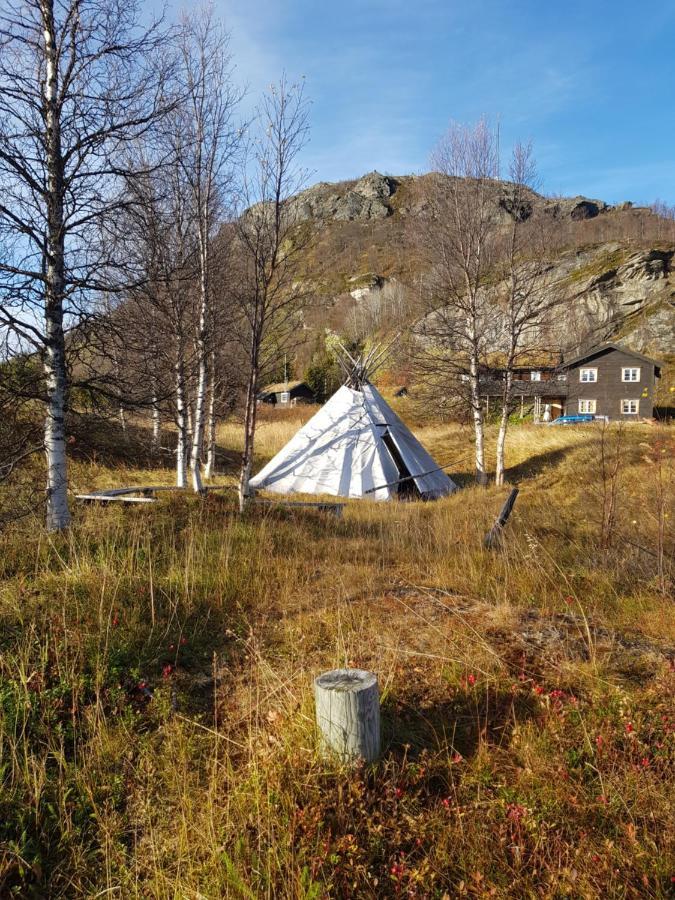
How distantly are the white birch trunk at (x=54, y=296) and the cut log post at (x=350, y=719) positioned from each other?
4840mm

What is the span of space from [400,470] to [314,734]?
1204 cm

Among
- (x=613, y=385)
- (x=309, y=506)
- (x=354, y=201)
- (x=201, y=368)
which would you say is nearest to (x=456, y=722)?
(x=309, y=506)

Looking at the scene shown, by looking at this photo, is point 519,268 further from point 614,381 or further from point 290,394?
point 290,394

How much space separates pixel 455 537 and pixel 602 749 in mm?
4654

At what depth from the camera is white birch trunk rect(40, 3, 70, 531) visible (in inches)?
233

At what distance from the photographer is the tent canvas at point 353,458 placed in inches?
531

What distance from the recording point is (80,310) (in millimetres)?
6207

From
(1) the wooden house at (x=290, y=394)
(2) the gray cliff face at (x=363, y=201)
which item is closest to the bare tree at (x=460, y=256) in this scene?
(1) the wooden house at (x=290, y=394)

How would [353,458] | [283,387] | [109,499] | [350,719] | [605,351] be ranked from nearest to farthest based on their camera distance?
1. [350,719]
2. [109,499]
3. [353,458]
4. [605,351]
5. [283,387]

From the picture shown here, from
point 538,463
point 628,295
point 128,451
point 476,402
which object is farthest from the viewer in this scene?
point 628,295

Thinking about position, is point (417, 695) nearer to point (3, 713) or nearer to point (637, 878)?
point (637, 878)

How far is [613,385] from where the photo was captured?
115ft

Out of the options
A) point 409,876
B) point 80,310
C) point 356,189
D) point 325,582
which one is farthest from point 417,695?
point 356,189

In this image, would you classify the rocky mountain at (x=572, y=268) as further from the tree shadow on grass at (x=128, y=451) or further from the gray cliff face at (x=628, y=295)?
the tree shadow on grass at (x=128, y=451)
